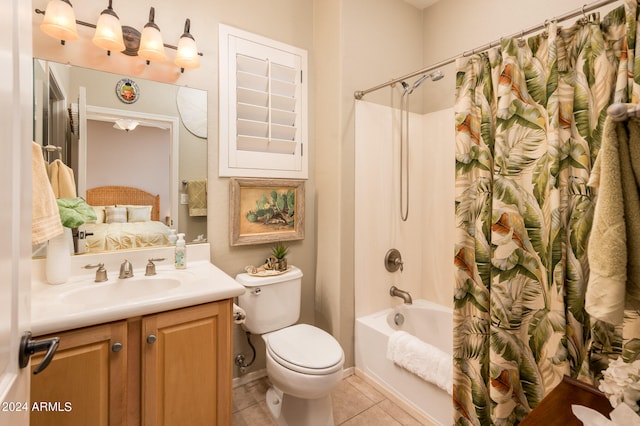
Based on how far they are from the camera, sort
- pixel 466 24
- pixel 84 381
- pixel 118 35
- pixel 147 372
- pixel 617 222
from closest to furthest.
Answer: pixel 617 222 < pixel 84 381 < pixel 147 372 < pixel 118 35 < pixel 466 24

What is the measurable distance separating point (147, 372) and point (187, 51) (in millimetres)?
1601

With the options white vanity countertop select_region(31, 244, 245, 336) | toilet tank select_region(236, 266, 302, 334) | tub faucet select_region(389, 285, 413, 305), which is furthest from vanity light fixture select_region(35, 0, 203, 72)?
tub faucet select_region(389, 285, 413, 305)

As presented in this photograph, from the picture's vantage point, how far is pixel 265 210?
6.90 feet

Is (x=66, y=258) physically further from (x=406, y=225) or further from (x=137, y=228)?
(x=406, y=225)

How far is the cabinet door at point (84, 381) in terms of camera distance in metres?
1.05

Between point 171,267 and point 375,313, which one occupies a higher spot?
point 171,267

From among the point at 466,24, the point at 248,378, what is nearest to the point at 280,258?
the point at 248,378

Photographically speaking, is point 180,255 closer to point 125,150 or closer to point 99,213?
point 99,213

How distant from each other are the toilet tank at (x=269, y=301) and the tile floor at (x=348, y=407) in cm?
47

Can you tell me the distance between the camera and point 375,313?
2.25 metres

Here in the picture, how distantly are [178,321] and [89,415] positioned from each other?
410mm

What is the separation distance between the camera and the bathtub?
1688mm

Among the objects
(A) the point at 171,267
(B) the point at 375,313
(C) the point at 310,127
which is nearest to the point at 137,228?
(A) the point at 171,267

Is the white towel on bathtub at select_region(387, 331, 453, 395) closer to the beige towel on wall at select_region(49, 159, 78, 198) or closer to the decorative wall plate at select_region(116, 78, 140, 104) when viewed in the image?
the beige towel on wall at select_region(49, 159, 78, 198)
